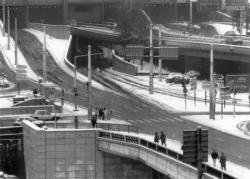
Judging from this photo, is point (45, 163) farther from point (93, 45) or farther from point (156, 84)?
point (93, 45)

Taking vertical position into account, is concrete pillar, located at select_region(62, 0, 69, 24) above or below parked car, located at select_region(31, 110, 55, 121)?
above

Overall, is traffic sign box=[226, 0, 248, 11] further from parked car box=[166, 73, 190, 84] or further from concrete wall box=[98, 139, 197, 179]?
concrete wall box=[98, 139, 197, 179]

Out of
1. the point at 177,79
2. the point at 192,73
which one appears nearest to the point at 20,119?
the point at 177,79

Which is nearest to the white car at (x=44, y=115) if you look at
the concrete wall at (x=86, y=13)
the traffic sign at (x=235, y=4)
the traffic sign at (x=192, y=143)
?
the traffic sign at (x=192, y=143)

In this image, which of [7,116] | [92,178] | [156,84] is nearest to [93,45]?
[156,84]

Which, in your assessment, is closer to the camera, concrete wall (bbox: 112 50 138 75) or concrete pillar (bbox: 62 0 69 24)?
concrete wall (bbox: 112 50 138 75)

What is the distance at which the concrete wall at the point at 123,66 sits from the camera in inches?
4827

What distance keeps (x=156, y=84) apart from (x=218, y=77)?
8.25m

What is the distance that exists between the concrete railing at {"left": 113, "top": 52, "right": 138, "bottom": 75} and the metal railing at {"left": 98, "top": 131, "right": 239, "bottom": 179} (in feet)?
176

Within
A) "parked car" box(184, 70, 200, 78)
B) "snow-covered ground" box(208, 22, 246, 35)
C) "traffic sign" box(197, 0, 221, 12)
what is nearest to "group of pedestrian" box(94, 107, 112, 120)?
"parked car" box(184, 70, 200, 78)

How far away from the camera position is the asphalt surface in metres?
67.3

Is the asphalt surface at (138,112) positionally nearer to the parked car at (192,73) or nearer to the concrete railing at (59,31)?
the concrete railing at (59,31)

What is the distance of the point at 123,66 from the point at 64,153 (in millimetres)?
57105

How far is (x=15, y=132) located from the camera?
74.8 metres
